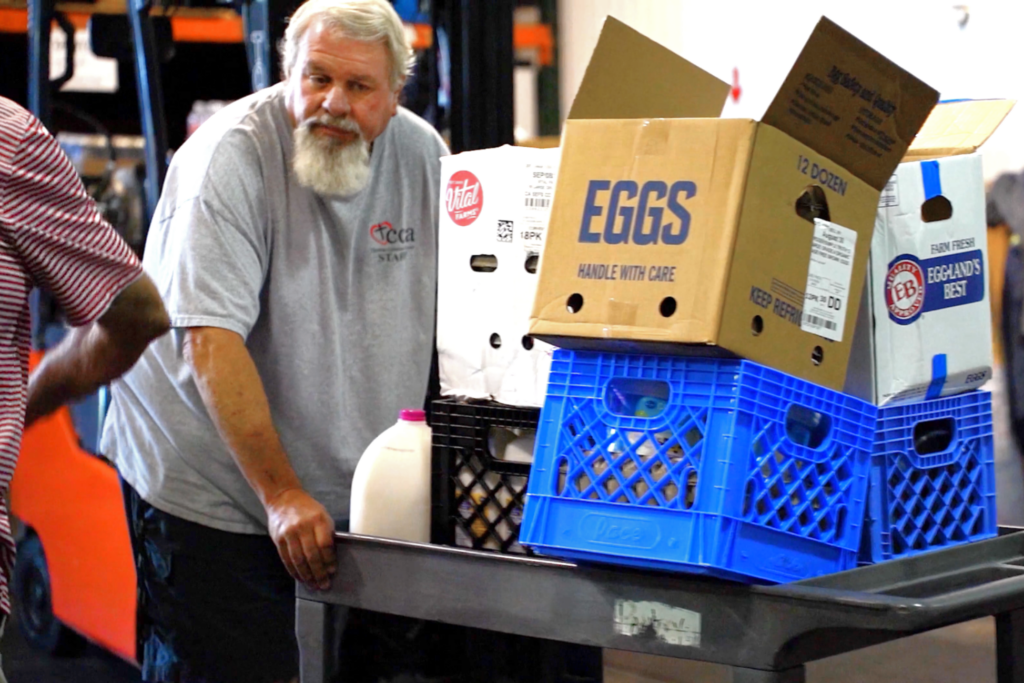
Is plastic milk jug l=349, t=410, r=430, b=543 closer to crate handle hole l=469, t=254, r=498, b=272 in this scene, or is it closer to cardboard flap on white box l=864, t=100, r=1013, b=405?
crate handle hole l=469, t=254, r=498, b=272

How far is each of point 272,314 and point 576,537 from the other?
90 centimetres

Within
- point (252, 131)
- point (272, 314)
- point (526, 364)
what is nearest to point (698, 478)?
point (526, 364)

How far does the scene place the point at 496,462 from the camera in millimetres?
1510

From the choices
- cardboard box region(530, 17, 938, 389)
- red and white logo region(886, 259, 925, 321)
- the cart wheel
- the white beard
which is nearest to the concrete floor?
the cart wheel

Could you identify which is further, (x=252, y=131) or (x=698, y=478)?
(x=252, y=131)

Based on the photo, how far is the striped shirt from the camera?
1259 millimetres

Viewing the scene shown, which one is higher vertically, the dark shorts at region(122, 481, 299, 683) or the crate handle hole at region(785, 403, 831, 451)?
the crate handle hole at region(785, 403, 831, 451)

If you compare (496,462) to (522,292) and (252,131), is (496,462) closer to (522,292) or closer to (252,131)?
(522,292)

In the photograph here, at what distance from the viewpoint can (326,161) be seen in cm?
200

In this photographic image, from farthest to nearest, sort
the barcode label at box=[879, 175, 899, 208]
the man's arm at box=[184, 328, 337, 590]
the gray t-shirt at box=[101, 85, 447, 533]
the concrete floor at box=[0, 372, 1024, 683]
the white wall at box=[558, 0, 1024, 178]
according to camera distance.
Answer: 1. the white wall at box=[558, 0, 1024, 178]
2. the concrete floor at box=[0, 372, 1024, 683]
3. the gray t-shirt at box=[101, 85, 447, 533]
4. the man's arm at box=[184, 328, 337, 590]
5. the barcode label at box=[879, 175, 899, 208]

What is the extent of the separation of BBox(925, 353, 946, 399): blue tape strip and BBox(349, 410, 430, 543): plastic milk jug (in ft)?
2.08

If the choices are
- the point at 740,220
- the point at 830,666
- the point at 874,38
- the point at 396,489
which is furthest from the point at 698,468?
the point at 874,38

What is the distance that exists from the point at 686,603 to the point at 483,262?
531 millimetres

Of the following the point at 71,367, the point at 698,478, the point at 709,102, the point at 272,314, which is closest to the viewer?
the point at 698,478
